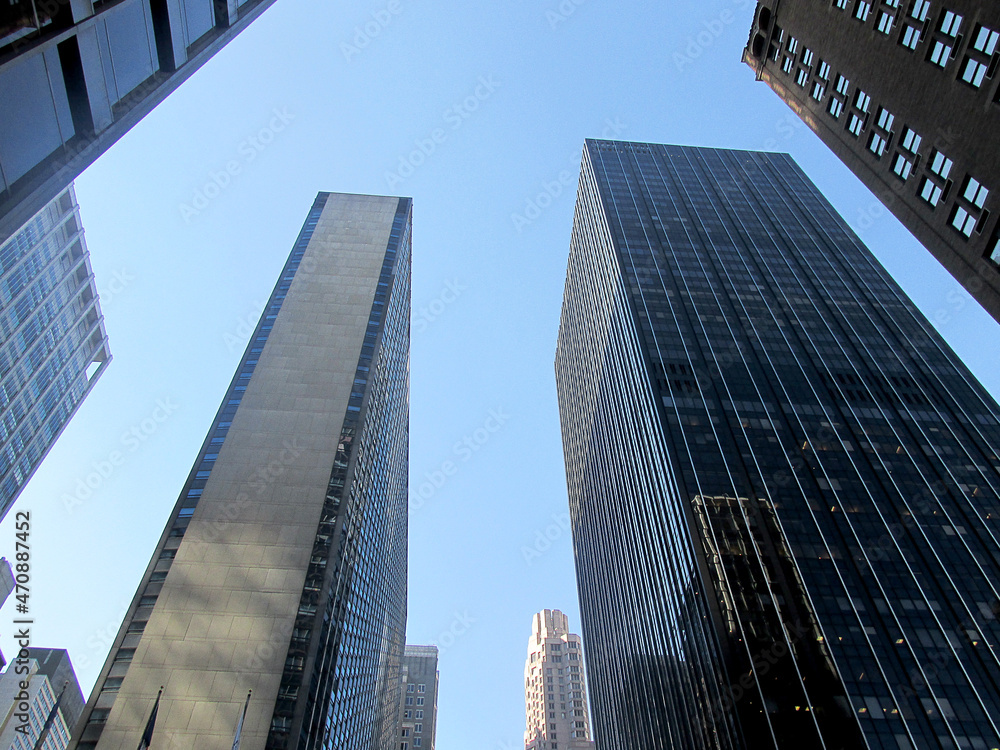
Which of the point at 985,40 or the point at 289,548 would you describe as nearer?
the point at 985,40

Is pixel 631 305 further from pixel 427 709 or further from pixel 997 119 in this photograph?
pixel 427 709

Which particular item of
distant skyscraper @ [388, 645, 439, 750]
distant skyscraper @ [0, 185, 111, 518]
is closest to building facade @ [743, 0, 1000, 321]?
distant skyscraper @ [0, 185, 111, 518]

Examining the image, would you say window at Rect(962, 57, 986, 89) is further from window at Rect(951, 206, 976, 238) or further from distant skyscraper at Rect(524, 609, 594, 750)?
distant skyscraper at Rect(524, 609, 594, 750)

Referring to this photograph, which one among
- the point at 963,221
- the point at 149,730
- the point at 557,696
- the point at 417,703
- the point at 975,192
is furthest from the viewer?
the point at 557,696

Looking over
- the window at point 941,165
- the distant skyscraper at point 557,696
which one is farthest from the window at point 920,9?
the distant skyscraper at point 557,696

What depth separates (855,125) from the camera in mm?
48719

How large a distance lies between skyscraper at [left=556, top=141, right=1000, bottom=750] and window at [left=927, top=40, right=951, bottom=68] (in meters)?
46.6

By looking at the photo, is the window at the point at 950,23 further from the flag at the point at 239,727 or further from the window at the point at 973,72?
the flag at the point at 239,727

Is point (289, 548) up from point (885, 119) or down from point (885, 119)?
down

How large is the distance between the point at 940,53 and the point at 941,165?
6727 millimetres

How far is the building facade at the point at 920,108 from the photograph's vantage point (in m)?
35.1

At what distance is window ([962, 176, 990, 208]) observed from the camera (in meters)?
36.1

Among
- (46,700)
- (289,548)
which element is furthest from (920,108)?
(46,700)

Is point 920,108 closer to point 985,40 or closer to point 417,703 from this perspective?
point 985,40
